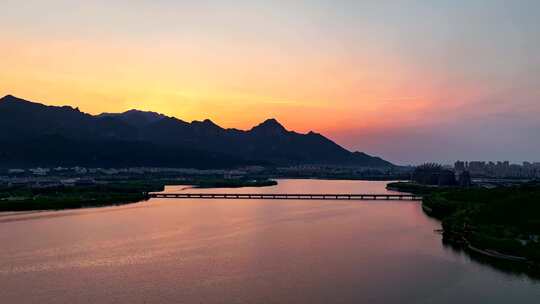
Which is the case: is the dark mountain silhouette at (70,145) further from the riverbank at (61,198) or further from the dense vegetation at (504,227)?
the dense vegetation at (504,227)

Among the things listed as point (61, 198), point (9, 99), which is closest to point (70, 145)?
point (9, 99)

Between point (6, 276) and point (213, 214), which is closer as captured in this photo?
point (6, 276)

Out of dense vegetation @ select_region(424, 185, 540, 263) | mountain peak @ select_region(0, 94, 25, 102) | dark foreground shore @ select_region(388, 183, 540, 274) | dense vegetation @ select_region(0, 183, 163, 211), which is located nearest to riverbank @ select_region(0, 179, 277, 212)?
dense vegetation @ select_region(0, 183, 163, 211)

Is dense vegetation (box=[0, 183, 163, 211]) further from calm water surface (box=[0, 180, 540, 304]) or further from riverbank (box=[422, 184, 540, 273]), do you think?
riverbank (box=[422, 184, 540, 273])

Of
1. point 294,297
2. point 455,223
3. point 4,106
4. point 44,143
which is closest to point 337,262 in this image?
point 294,297

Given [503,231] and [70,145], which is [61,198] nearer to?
[503,231]

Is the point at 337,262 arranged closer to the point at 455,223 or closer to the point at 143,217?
the point at 455,223

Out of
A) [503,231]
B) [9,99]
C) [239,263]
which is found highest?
[9,99]

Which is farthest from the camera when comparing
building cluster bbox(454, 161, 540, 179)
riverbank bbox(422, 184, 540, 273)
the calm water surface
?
building cluster bbox(454, 161, 540, 179)
